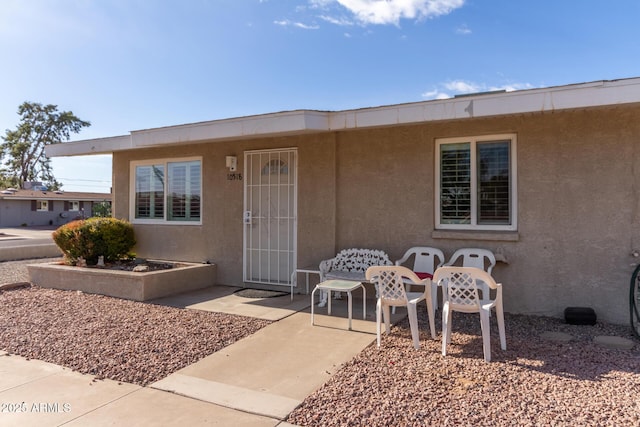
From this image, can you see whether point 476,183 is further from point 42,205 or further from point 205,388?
point 42,205

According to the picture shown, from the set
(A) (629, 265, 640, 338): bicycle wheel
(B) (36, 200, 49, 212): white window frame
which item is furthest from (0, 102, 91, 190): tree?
(A) (629, 265, 640, 338): bicycle wheel

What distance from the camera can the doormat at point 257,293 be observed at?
23.4 feet

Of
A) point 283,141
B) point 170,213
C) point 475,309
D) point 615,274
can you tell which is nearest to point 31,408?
point 475,309

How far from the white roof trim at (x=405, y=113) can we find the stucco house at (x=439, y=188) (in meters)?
0.02

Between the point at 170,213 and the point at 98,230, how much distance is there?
1433mm

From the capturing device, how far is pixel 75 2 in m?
7.93

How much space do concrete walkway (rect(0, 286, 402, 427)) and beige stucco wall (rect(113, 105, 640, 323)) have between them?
2.24 metres

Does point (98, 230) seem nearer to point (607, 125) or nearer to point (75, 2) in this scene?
A: point (75, 2)

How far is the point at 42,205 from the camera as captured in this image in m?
→ 36.5

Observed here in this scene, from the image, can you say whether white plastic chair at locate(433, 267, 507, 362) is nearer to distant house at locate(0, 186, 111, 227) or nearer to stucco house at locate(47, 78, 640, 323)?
stucco house at locate(47, 78, 640, 323)

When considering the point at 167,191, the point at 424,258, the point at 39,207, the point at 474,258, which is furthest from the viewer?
the point at 39,207

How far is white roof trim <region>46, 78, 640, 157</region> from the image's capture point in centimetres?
485

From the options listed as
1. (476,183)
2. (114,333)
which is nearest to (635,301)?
(476,183)

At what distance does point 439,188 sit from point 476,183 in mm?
550
